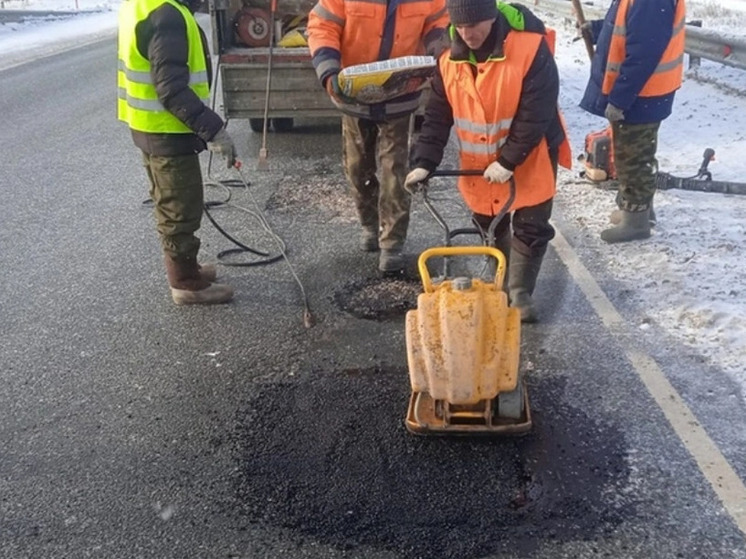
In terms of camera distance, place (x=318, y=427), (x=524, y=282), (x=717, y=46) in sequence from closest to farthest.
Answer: (x=318, y=427) → (x=524, y=282) → (x=717, y=46)

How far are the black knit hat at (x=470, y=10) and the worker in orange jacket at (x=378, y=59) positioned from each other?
1227mm

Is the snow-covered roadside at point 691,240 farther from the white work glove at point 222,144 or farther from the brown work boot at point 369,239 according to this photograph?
the white work glove at point 222,144

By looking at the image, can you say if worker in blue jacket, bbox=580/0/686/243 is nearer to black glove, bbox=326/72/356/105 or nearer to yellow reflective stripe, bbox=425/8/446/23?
yellow reflective stripe, bbox=425/8/446/23

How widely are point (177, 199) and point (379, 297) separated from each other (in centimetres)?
130

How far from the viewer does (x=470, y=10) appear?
3588mm

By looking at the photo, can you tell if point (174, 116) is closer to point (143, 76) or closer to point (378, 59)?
point (143, 76)

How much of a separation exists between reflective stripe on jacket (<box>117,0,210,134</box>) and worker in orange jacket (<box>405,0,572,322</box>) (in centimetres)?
126

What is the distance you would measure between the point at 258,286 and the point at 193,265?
0.46m

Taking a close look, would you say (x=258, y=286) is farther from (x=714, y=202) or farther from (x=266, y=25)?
(x=266, y=25)

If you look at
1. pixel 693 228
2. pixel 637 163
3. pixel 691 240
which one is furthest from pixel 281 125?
Result: pixel 691 240

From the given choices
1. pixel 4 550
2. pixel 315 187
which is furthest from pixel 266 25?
pixel 4 550

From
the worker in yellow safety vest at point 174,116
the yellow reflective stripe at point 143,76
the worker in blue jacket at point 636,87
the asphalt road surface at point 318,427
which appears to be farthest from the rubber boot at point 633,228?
the yellow reflective stripe at point 143,76

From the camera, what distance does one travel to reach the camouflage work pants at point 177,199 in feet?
14.8

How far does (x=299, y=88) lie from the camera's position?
25.4 ft
